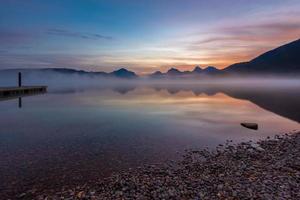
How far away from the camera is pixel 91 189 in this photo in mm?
9570

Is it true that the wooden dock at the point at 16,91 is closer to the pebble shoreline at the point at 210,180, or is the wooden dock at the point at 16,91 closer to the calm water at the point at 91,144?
the calm water at the point at 91,144

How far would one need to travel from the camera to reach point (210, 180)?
991 centimetres

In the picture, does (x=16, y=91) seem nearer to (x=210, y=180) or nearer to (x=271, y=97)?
(x=210, y=180)

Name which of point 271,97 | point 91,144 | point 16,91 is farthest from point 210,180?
point 16,91

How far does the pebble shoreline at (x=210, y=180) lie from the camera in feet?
28.3

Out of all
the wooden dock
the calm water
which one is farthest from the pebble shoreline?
the wooden dock

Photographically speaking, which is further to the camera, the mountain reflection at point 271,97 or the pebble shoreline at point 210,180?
the mountain reflection at point 271,97

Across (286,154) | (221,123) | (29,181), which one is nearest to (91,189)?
(29,181)

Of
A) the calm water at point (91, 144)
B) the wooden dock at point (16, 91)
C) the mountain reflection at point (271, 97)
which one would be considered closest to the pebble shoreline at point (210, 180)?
the calm water at point (91, 144)

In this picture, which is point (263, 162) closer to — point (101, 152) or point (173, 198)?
point (173, 198)

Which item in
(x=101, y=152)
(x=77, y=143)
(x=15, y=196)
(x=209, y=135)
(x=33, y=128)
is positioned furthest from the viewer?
(x=33, y=128)

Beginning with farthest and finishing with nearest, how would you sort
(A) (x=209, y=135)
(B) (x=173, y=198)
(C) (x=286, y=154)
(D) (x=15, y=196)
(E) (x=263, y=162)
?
1. (A) (x=209, y=135)
2. (C) (x=286, y=154)
3. (E) (x=263, y=162)
4. (D) (x=15, y=196)
5. (B) (x=173, y=198)

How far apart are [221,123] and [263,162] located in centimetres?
1320

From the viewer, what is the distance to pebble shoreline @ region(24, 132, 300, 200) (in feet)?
28.3
